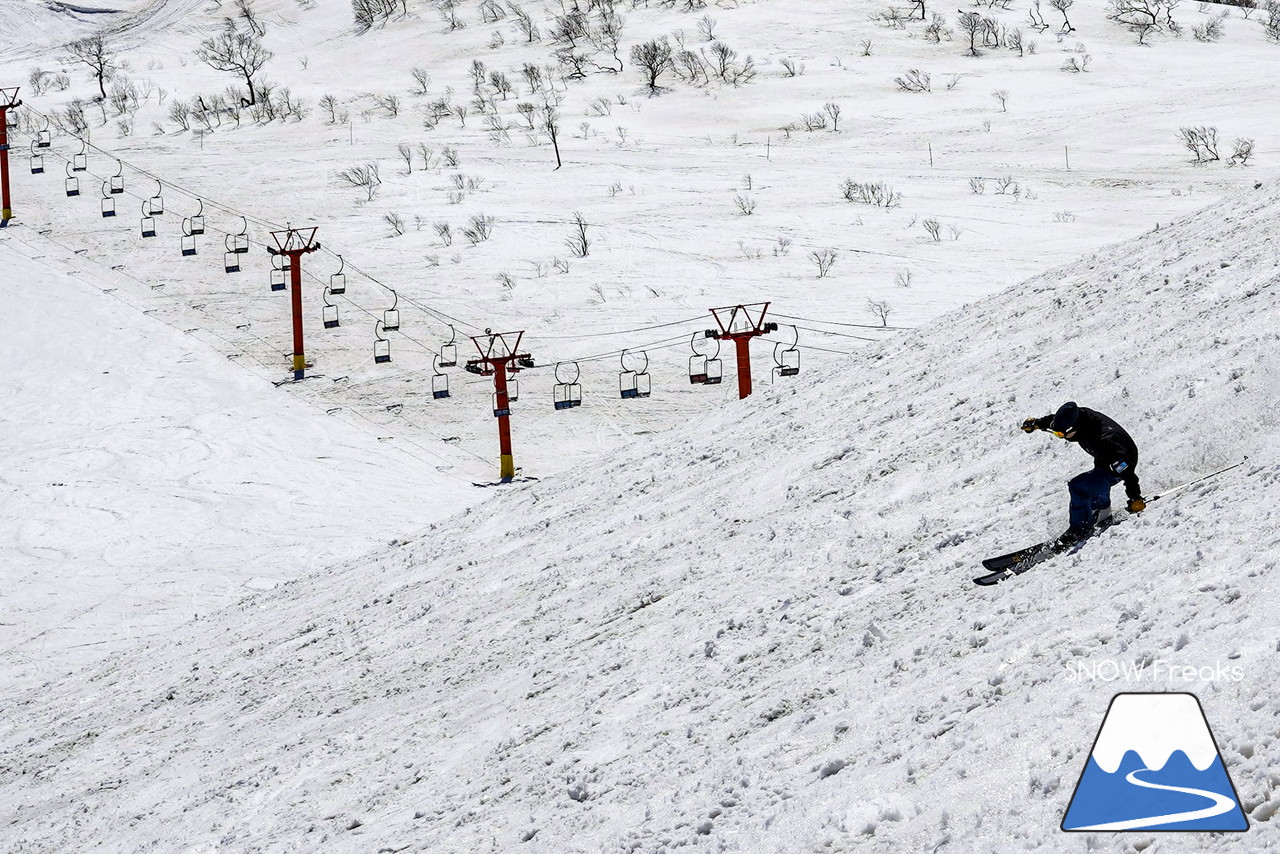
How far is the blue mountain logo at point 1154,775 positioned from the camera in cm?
515

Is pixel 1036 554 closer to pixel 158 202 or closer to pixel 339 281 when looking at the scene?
pixel 339 281

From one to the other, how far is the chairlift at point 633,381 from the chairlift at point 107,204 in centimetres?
2041

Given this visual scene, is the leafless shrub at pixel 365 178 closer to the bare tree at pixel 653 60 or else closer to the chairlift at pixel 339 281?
A: the chairlift at pixel 339 281

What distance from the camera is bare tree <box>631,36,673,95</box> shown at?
5222 cm

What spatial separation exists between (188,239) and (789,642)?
3491cm

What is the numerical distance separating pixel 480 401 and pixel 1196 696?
24.8 m

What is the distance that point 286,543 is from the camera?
858 inches

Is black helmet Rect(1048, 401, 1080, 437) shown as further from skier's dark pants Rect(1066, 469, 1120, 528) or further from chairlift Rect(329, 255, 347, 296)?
chairlift Rect(329, 255, 347, 296)

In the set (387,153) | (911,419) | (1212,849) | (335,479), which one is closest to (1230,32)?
(387,153)

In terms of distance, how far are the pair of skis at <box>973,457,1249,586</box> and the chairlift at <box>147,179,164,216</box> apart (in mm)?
37142

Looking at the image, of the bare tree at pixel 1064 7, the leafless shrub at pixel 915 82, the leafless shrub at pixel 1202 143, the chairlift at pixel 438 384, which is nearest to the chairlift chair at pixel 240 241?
the chairlift at pixel 438 384

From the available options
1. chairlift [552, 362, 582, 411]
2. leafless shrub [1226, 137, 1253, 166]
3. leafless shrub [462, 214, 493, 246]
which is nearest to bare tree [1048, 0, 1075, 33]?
leafless shrub [1226, 137, 1253, 166]

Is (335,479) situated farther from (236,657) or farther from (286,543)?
(236,657)

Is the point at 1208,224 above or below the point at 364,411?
above
